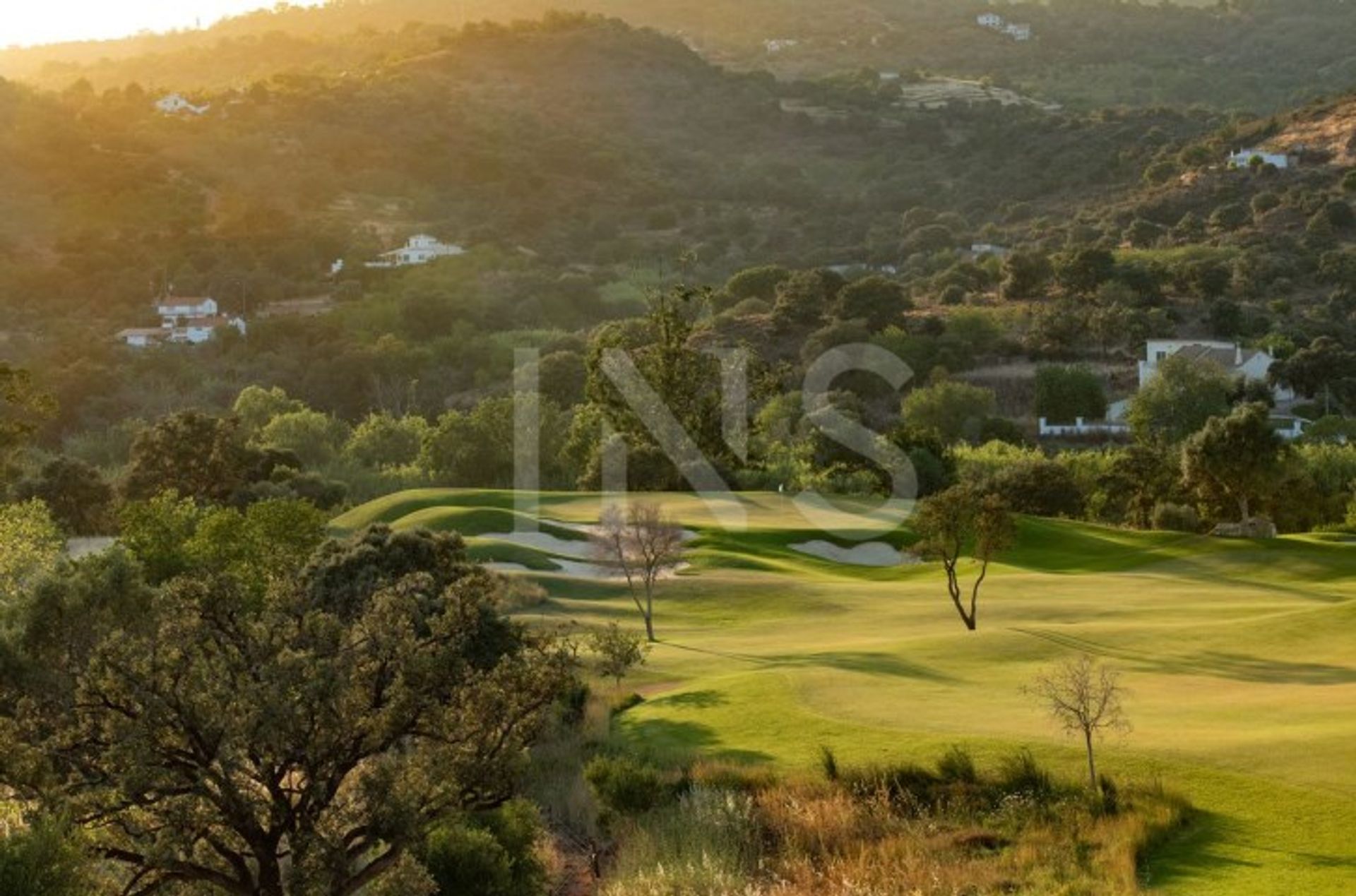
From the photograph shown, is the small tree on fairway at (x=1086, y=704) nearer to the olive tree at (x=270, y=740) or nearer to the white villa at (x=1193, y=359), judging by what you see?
the olive tree at (x=270, y=740)

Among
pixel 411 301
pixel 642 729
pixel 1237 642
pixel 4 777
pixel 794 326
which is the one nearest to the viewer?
pixel 4 777

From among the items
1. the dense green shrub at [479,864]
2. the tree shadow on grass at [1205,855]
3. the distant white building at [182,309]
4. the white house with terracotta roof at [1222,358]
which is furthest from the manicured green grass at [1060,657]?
the distant white building at [182,309]

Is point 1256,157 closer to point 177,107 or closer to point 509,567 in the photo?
point 177,107

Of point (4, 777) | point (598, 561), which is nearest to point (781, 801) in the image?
point (4, 777)

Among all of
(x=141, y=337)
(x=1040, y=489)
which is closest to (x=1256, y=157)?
(x=1040, y=489)

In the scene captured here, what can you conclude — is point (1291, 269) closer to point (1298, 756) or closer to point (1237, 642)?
point (1237, 642)
